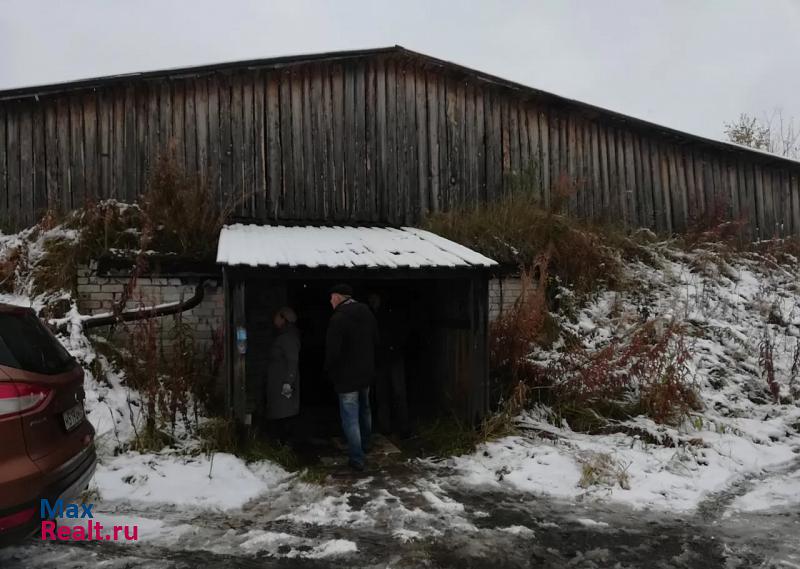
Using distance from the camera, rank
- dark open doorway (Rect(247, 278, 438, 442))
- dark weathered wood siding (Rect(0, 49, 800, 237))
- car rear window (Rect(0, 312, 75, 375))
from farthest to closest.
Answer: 1. dark weathered wood siding (Rect(0, 49, 800, 237))
2. dark open doorway (Rect(247, 278, 438, 442))
3. car rear window (Rect(0, 312, 75, 375))

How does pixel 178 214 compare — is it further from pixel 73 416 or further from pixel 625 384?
pixel 625 384

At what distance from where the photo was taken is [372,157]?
10.0 m

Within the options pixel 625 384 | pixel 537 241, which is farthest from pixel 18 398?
pixel 537 241

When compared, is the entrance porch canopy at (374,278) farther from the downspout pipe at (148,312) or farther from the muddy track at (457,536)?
the muddy track at (457,536)

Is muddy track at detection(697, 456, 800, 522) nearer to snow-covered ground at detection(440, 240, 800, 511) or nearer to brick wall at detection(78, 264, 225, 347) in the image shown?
snow-covered ground at detection(440, 240, 800, 511)

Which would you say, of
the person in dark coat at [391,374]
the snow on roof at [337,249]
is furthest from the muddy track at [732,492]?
the person in dark coat at [391,374]

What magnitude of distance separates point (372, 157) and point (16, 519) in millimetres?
8023

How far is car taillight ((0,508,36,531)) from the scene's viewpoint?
9.74ft

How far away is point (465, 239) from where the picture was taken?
30.1 feet

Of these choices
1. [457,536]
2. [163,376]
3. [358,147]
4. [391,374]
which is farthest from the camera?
[358,147]

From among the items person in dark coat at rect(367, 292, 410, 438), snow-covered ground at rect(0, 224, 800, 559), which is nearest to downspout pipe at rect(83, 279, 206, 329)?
snow-covered ground at rect(0, 224, 800, 559)

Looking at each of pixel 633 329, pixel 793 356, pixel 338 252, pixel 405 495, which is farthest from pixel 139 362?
pixel 793 356

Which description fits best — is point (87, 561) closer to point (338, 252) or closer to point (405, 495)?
point (405, 495)

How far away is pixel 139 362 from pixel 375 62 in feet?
22.2
